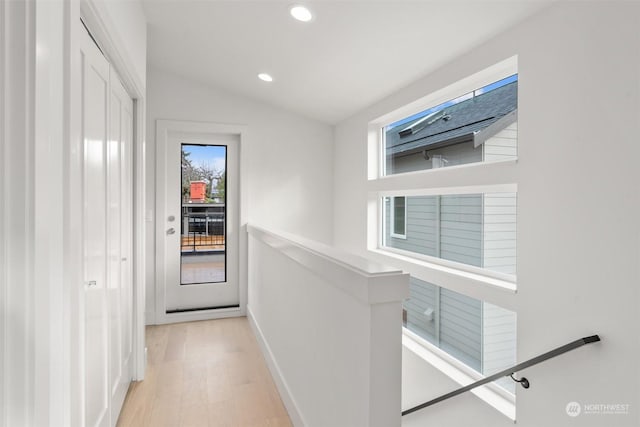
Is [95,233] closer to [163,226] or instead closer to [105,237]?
[105,237]

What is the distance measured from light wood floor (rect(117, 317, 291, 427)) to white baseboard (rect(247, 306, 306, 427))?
5 centimetres

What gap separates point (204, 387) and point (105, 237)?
1265 millimetres

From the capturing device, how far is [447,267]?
2.62m

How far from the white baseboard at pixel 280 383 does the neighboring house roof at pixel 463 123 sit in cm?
197

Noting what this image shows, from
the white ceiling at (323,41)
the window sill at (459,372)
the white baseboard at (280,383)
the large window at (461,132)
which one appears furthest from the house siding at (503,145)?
the white baseboard at (280,383)

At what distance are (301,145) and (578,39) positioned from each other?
3.07m

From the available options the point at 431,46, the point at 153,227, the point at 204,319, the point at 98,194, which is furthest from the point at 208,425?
the point at 431,46

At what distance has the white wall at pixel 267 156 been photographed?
3781mm

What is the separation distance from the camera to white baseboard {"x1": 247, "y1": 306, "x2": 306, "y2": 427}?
1899 millimetres

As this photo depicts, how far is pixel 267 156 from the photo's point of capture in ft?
13.7

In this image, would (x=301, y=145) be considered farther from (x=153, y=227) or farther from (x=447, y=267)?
(x=447, y=267)

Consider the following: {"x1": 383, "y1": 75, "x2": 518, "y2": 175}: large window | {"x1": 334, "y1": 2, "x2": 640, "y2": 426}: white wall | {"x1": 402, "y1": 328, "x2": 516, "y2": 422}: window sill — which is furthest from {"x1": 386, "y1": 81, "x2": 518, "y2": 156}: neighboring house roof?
{"x1": 402, "y1": 328, "x2": 516, "y2": 422}: window sill

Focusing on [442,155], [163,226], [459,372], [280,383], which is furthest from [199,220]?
[459,372]

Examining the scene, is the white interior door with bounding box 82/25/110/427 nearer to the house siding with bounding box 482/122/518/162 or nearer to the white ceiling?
the white ceiling
